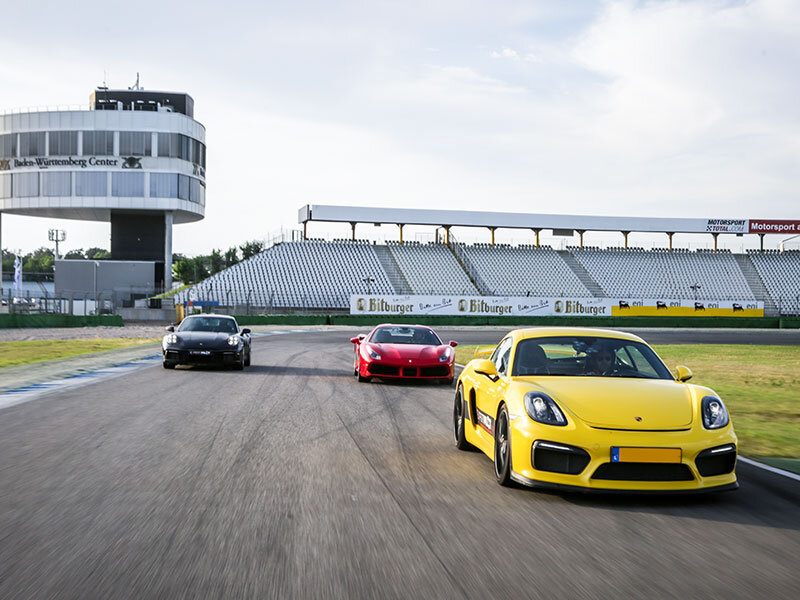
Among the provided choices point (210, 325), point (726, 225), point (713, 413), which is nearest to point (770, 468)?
point (713, 413)

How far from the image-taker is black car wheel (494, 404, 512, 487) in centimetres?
596

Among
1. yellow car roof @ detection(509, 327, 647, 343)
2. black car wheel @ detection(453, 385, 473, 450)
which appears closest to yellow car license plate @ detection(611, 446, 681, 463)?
yellow car roof @ detection(509, 327, 647, 343)

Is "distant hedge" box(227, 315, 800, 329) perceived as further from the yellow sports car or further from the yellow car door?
the yellow sports car

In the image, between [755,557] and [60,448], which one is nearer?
[755,557]

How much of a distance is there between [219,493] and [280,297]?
164 ft

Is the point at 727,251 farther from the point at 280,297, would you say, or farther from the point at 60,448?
the point at 60,448

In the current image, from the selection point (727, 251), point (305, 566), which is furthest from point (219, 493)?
point (727, 251)

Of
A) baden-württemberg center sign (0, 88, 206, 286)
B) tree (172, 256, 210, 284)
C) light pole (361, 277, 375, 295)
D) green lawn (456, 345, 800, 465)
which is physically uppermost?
baden-württemberg center sign (0, 88, 206, 286)

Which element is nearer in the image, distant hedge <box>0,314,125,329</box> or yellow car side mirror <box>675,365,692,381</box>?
yellow car side mirror <box>675,365,692,381</box>

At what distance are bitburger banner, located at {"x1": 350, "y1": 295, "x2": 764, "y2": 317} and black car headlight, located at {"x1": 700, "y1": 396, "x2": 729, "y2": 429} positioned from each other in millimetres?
49214

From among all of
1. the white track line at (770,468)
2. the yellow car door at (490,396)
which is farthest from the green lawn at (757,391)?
the yellow car door at (490,396)

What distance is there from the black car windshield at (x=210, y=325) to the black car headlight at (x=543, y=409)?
1275 cm

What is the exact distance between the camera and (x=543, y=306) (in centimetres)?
6009

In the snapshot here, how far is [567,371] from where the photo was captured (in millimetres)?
6941
